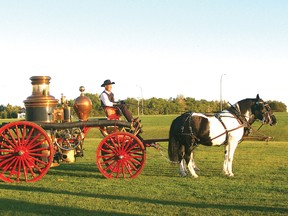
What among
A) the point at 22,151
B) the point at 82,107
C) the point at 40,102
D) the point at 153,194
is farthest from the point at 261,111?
the point at 22,151

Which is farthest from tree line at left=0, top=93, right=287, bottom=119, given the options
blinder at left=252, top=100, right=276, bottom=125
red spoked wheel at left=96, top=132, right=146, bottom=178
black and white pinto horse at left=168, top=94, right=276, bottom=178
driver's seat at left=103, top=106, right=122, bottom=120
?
red spoked wheel at left=96, top=132, right=146, bottom=178

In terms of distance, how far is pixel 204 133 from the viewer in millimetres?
10617

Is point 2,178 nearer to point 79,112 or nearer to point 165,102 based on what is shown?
point 79,112

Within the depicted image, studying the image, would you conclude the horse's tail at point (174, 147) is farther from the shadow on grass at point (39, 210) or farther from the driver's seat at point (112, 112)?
the shadow on grass at point (39, 210)

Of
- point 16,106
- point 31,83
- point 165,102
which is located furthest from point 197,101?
point 31,83

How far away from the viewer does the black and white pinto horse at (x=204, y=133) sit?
34.8ft

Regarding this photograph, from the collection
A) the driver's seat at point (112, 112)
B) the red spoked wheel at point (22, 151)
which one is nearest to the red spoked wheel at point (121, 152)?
the driver's seat at point (112, 112)

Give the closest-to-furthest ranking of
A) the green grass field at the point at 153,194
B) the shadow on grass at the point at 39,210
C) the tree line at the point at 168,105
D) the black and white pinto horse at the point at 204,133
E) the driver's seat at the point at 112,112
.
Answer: the shadow on grass at the point at 39,210 → the green grass field at the point at 153,194 → the black and white pinto horse at the point at 204,133 → the driver's seat at the point at 112,112 → the tree line at the point at 168,105

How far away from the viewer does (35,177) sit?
10.1m

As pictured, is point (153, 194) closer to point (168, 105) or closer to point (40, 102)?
point (40, 102)

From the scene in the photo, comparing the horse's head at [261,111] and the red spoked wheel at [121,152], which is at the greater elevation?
the horse's head at [261,111]

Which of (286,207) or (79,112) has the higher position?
(79,112)

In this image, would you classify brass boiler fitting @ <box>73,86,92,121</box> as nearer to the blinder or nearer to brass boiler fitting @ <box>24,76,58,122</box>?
brass boiler fitting @ <box>24,76,58,122</box>

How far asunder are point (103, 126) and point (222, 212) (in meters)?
4.57
